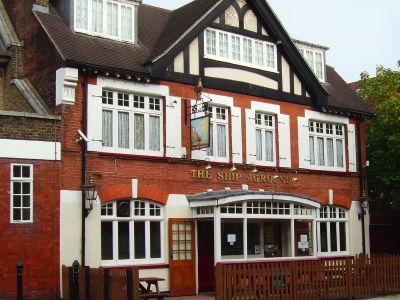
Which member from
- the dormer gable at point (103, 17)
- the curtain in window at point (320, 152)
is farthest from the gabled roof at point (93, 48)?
the curtain in window at point (320, 152)

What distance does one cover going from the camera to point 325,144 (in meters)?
25.1

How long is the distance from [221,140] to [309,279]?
6085 mm

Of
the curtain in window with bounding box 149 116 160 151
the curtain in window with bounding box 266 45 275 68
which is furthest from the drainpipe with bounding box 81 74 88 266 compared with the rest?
the curtain in window with bounding box 266 45 275 68

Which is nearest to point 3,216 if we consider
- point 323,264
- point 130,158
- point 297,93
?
point 130,158

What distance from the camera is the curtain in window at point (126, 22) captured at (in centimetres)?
2089

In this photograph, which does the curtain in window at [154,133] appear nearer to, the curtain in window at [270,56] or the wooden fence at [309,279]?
the wooden fence at [309,279]

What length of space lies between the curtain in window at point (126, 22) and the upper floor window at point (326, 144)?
26.0 feet

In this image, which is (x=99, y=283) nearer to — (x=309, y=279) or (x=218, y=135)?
(x=309, y=279)

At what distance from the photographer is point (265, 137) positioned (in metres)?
23.0

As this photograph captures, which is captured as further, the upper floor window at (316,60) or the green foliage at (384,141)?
the green foliage at (384,141)

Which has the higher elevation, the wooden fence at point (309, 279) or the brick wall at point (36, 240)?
the brick wall at point (36, 240)

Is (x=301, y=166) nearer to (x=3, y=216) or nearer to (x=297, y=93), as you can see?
(x=297, y=93)

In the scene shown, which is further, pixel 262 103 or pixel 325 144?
pixel 325 144

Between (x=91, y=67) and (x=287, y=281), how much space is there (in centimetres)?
807
